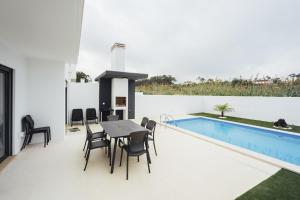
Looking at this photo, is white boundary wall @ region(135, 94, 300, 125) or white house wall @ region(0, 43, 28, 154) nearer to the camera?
white house wall @ region(0, 43, 28, 154)

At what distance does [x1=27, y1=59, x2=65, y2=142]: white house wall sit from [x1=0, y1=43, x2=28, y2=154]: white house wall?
0.28m

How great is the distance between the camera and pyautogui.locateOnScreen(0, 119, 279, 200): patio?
2.21m

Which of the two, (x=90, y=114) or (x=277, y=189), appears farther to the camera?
(x=90, y=114)

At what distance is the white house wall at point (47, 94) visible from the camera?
4.27 m

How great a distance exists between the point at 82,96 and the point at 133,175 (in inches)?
230

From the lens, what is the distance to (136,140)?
2812 mm

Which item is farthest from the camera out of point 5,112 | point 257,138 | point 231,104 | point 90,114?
point 231,104

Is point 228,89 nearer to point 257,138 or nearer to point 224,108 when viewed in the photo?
point 224,108

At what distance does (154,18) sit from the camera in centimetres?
572

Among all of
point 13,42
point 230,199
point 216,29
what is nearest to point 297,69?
point 216,29

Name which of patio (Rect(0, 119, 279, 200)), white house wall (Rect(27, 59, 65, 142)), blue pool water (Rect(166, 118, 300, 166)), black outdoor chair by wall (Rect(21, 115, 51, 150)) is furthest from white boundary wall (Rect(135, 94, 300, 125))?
patio (Rect(0, 119, 279, 200))

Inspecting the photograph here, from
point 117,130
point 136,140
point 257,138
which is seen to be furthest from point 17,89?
point 257,138

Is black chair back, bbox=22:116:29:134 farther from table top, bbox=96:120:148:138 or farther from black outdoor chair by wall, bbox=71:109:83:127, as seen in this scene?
black outdoor chair by wall, bbox=71:109:83:127

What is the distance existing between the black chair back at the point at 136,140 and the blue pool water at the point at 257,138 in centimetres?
407
